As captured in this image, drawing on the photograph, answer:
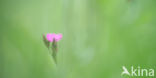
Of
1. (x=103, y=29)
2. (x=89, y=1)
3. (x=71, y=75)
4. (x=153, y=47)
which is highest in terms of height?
(x=89, y=1)

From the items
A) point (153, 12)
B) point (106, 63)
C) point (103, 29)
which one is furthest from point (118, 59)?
point (153, 12)

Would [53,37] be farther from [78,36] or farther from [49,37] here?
[78,36]

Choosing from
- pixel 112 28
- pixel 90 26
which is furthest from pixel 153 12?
pixel 90 26

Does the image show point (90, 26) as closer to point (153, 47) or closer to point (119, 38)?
point (119, 38)

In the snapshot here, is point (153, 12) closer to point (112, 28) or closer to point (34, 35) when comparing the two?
point (112, 28)

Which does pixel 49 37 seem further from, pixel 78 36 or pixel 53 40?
pixel 78 36

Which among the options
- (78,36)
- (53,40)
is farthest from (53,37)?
(78,36)

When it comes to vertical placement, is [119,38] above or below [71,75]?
above
